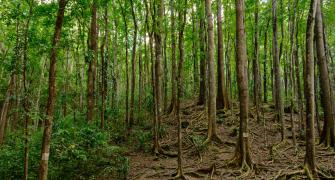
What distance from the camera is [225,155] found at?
10.2 m

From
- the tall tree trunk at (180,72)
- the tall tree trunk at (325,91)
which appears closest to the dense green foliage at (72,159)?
Result: the tall tree trunk at (180,72)

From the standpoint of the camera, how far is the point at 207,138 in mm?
11414

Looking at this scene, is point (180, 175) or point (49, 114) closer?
point (49, 114)

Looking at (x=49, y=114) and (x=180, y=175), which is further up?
(x=49, y=114)

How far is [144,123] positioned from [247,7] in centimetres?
897

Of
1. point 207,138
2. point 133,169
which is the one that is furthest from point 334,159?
point 133,169

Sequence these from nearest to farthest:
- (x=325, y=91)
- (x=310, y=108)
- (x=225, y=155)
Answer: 1. (x=310, y=108)
2. (x=225, y=155)
3. (x=325, y=91)

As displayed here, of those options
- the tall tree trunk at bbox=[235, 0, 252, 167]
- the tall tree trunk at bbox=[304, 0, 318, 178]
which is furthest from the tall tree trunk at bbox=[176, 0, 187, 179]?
the tall tree trunk at bbox=[304, 0, 318, 178]

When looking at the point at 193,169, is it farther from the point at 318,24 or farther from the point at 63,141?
the point at 318,24

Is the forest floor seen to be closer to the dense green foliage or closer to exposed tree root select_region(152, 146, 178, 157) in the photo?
exposed tree root select_region(152, 146, 178, 157)

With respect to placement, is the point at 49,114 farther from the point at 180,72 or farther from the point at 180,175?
the point at 180,175

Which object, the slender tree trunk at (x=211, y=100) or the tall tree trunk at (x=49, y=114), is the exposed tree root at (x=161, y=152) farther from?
the tall tree trunk at (x=49, y=114)

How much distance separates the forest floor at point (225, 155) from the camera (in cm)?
820

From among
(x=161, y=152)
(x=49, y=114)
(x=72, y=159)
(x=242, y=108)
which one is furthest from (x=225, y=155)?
(x=49, y=114)
